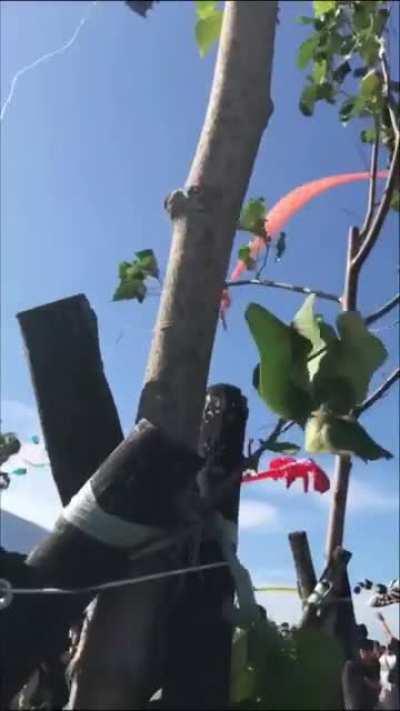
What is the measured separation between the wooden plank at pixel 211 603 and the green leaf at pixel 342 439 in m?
0.10

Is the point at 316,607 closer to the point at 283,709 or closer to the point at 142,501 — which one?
the point at 283,709

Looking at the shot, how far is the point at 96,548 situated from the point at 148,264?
625 millimetres

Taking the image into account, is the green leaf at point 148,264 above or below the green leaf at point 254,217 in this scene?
below

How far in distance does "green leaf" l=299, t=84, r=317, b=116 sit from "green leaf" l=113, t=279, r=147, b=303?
0.67 metres

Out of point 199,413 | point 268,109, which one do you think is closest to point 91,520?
point 199,413

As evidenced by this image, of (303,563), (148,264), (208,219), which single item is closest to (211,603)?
(303,563)

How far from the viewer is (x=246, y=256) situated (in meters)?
1.82

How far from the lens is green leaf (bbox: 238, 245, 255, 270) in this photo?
71.4 inches

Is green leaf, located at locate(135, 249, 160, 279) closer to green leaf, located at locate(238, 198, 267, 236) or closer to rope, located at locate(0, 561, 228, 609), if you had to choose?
green leaf, located at locate(238, 198, 267, 236)

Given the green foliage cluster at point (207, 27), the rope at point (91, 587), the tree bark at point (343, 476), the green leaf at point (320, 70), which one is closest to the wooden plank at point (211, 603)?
the rope at point (91, 587)

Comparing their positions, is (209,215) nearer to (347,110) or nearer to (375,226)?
(375,226)

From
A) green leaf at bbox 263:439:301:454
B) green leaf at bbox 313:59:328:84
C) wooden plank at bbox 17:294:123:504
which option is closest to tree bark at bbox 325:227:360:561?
green leaf at bbox 263:439:301:454

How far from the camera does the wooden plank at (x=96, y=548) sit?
0.84 meters

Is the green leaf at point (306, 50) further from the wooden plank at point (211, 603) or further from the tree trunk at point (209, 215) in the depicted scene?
the wooden plank at point (211, 603)
